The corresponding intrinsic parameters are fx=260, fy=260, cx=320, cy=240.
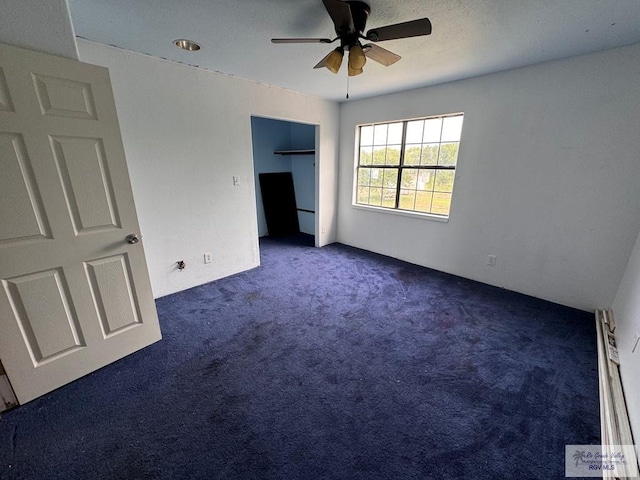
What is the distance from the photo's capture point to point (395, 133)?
3.76m

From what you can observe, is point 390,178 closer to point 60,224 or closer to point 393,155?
point 393,155

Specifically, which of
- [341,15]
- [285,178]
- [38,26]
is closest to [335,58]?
[341,15]

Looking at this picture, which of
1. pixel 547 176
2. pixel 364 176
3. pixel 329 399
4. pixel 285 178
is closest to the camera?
pixel 329 399

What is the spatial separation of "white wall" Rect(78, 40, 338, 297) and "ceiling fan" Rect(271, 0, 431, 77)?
143cm

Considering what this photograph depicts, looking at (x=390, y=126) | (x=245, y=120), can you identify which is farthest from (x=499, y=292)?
(x=245, y=120)

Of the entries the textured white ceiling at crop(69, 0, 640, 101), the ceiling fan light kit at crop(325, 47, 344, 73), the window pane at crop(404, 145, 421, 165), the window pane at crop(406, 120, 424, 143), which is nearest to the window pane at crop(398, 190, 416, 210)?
the window pane at crop(404, 145, 421, 165)

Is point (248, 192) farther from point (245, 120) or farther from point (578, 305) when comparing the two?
point (578, 305)

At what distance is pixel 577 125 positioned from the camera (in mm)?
2342

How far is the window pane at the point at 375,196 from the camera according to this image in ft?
13.5

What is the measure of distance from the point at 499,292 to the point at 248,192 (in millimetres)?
3203

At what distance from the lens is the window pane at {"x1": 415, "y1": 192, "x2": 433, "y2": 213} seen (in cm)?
357

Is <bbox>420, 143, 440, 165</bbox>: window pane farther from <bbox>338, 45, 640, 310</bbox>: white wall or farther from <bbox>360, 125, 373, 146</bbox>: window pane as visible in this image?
<bbox>360, 125, 373, 146</bbox>: window pane

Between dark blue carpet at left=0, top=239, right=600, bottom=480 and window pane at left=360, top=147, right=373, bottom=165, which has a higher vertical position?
window pane at left=360, top=147, right=373, bottom=165

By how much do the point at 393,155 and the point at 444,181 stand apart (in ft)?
2.79
